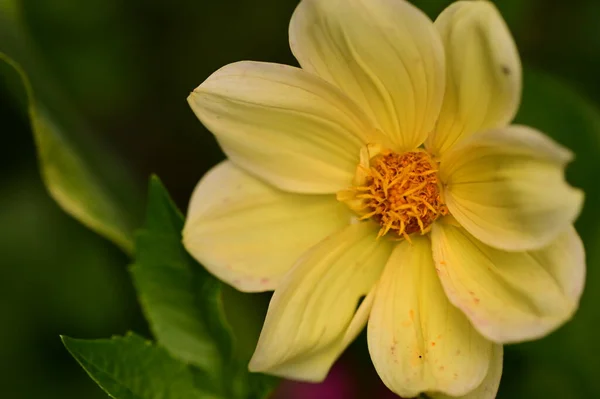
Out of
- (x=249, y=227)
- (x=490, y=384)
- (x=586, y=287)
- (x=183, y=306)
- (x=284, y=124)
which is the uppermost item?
(x=284, y=124)

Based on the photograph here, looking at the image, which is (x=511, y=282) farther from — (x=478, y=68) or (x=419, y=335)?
(x=478, y=68)

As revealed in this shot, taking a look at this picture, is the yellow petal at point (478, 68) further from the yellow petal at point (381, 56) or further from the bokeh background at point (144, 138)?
the bokeh background at point (144, 138)

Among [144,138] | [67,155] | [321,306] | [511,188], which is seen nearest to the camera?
[511,188]

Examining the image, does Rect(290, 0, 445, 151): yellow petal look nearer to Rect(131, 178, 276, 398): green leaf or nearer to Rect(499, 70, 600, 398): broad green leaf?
Rect(131, 178, 276, 398): green leaf

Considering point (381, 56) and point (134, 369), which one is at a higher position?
point (381, 56)

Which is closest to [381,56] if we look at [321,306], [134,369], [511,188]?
[511,188]

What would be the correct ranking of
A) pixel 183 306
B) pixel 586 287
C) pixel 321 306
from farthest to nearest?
1. pixel 586 287
2. pixel 183 306
3. pixel 321 306

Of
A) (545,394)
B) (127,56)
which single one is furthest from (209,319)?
(127,56)

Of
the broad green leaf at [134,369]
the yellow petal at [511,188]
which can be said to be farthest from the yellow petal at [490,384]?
→ the broad green leaf at [134,369]
